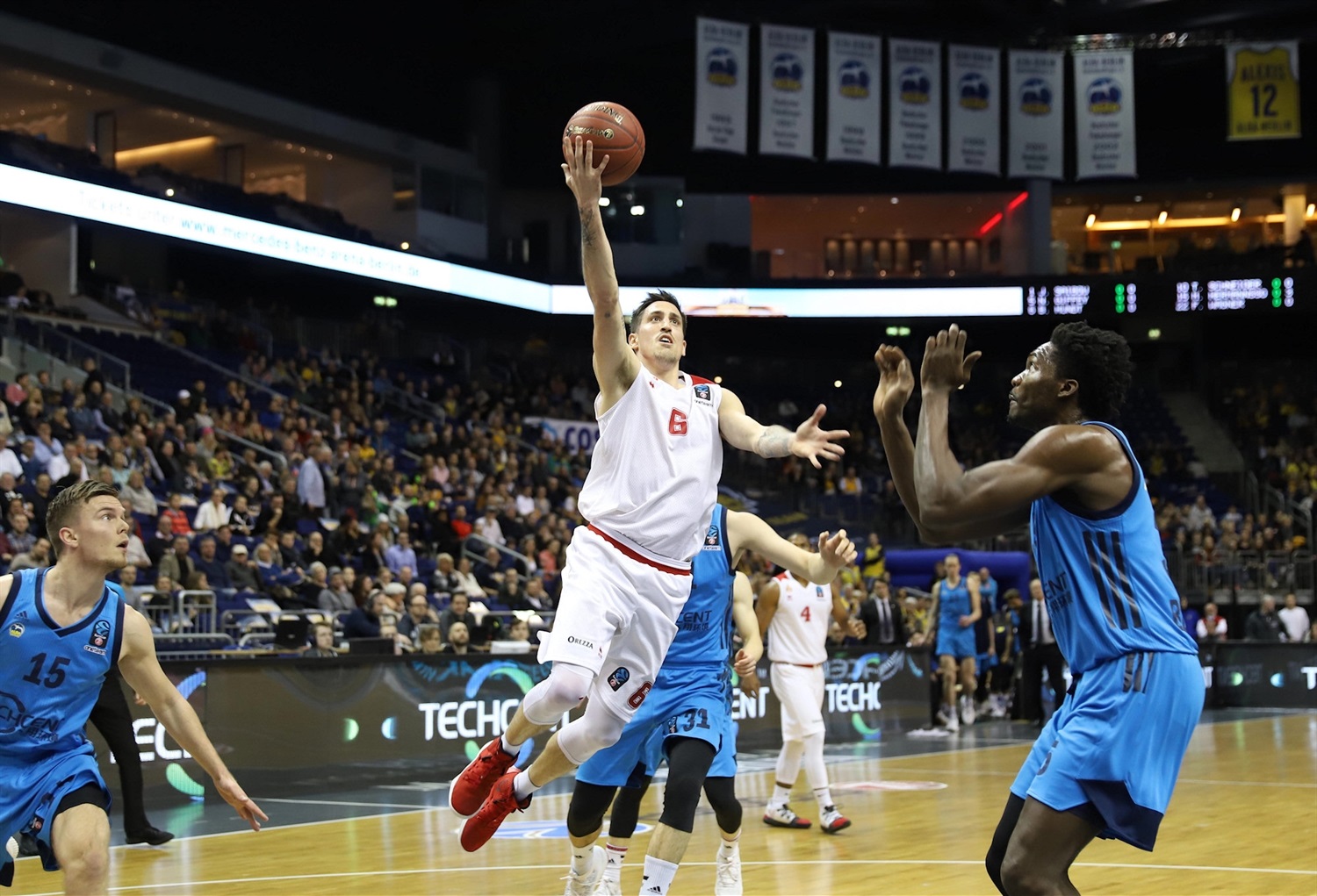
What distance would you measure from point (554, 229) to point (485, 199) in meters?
2.22

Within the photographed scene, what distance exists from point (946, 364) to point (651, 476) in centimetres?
203

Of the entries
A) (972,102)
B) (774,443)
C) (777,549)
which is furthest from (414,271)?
(774,443)

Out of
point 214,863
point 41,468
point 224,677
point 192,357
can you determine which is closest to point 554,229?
point 192,357

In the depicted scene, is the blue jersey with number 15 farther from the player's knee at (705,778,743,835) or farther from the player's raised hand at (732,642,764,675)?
the player's raised hand at (732,642,764,675)

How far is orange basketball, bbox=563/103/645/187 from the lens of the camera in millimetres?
6164

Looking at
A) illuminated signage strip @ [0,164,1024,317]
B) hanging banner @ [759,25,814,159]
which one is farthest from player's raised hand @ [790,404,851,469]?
hanging banner @ [759,25,814,159]

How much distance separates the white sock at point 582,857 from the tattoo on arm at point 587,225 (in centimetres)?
304

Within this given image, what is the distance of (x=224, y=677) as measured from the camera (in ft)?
42.9

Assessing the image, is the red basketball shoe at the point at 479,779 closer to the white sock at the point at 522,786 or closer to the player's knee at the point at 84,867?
the white sock at the point at 522,786

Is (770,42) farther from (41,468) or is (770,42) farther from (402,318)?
(41,468)

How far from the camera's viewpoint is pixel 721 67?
97.5 feet

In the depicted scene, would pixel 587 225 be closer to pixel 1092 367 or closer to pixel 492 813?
pixel 1092 367

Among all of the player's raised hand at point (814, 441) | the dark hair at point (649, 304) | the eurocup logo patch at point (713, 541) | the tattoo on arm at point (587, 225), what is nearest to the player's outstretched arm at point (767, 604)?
the eurocup logo patch at point (713, 541)

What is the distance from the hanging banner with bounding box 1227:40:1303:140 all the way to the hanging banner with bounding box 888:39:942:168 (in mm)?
6180
